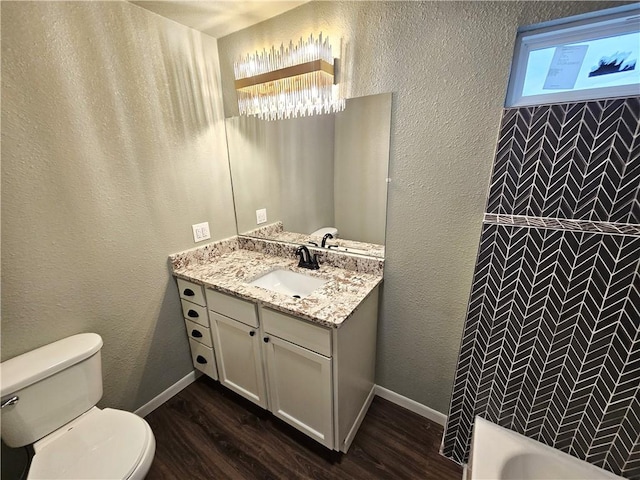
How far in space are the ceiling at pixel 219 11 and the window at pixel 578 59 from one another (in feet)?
3.44

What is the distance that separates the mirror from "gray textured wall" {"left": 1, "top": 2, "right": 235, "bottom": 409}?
0.22m

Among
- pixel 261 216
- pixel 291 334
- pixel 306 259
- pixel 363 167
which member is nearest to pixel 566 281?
pixel 363 167

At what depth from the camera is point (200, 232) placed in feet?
5.78

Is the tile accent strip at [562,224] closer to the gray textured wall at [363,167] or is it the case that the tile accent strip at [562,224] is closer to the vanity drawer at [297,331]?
the gray textured wall at [363,167]

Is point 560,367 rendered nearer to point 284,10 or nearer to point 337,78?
point 337,78

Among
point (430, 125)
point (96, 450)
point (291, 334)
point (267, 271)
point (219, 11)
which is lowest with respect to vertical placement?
point (96, 450)

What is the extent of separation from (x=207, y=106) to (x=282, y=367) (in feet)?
Result: 5.34

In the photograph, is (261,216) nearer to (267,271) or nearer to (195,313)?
(267,271)

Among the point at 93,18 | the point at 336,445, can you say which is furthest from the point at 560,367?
the point at 93,18

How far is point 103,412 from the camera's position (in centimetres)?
123

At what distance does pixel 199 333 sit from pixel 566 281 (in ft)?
6.22

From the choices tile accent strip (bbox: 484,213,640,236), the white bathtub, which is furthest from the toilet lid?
tile accent strip (bbox: 484,213,640,236)

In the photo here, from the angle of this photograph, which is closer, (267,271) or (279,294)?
(279,294)

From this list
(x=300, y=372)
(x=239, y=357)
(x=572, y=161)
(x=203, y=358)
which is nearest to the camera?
(x=572, y=161)
